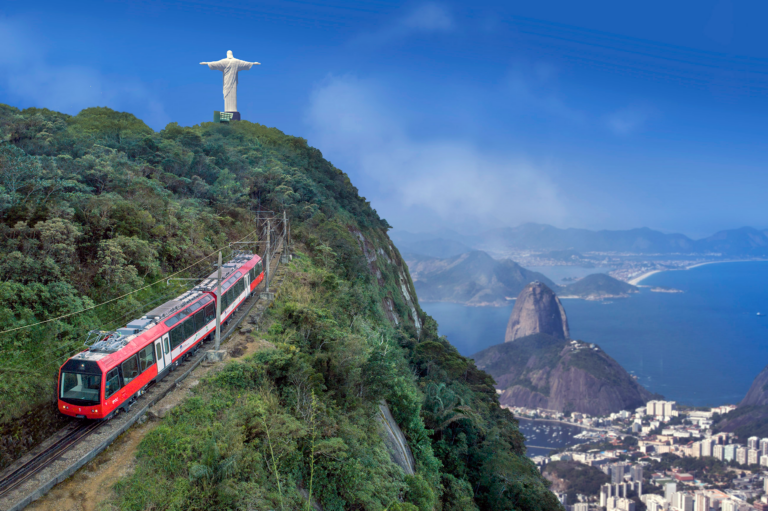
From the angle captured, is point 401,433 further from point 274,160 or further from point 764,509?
point 764,509

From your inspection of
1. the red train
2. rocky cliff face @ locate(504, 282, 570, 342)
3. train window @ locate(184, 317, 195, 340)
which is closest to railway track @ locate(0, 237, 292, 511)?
the red train

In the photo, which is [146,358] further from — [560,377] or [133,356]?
[560,377]

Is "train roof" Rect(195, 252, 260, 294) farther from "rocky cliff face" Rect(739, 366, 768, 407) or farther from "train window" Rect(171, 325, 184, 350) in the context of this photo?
"rocky cliff face" Rect(739, 366, 768, 407)

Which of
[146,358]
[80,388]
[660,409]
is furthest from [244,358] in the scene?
[660,409]

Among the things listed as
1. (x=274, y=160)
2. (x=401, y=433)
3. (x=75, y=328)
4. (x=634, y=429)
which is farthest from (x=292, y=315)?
(x=634, y=429)

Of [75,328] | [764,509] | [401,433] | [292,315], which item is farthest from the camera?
[764,509]

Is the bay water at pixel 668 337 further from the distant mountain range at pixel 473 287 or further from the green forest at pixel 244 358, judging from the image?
the green forest at pixel 244 358
